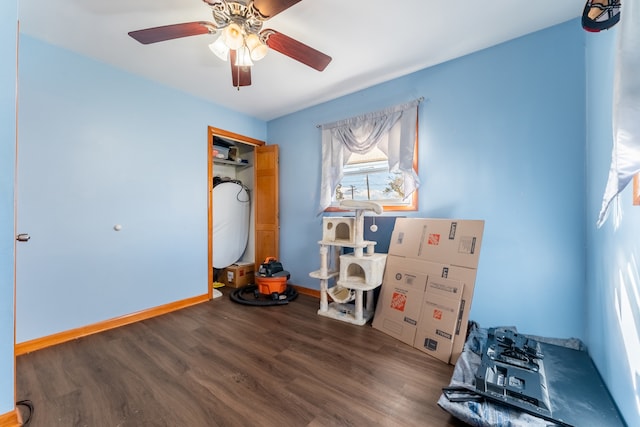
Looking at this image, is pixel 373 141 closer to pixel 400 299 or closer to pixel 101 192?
pixel 400 299

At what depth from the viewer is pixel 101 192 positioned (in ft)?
8.04

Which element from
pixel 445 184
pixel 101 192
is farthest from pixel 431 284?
pixel 101 192

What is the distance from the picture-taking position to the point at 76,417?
139 centimetres

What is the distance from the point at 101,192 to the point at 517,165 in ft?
12.5

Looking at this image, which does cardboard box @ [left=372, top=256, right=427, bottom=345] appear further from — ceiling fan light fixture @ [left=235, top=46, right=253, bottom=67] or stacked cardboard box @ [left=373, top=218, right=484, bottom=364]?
ceiling fan light fixture @ [left=235, top=46, right=253, bottom=67]

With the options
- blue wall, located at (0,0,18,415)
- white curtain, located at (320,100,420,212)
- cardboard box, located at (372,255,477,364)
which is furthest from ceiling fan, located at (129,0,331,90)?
cardboard box, located at (372,255,477,364)

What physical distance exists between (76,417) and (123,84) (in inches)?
110

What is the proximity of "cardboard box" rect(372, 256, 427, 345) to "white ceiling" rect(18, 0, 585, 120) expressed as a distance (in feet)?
6.43

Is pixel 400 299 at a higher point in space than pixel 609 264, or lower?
lower

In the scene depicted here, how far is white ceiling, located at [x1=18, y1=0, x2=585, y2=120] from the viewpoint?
1.79 m

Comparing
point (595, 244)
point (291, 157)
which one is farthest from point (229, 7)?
point (595, 244)

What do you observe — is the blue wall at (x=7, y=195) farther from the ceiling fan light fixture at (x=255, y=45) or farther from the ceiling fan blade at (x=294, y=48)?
the ceiling fan blade at (x=294, y=48)

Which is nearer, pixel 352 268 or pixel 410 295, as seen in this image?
pixel 410 295

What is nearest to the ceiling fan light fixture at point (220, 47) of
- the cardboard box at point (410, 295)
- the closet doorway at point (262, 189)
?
the closet doorway at point (262, 189)
